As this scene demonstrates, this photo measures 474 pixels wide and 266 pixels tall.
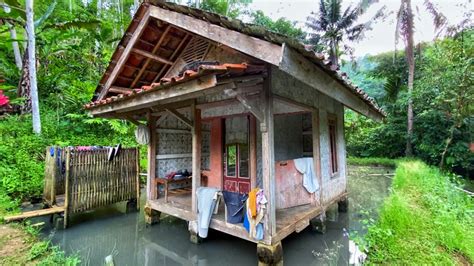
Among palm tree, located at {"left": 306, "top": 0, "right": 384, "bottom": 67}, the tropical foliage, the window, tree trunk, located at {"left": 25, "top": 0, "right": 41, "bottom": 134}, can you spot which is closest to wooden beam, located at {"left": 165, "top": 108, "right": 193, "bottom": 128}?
the window

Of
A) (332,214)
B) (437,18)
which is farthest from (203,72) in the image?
(437,18)

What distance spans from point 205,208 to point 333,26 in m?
18.1

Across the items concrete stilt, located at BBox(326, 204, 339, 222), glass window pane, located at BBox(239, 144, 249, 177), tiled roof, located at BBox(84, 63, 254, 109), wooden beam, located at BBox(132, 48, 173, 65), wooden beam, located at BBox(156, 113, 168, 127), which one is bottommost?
concrete stilt, located at BBox(326, 204, 339, 222)

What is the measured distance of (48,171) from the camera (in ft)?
19.1

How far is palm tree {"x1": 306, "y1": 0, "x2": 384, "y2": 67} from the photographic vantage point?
55.7 feet

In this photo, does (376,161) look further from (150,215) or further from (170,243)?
(170,243)

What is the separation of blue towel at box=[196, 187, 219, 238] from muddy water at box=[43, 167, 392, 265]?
1.32ft

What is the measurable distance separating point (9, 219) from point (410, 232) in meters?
7.28

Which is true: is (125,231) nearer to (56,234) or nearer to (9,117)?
(56,234)

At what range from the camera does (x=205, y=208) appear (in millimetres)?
4355

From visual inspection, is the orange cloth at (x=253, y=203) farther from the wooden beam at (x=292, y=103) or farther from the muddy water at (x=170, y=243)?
the wooden beam at (x=292, y=103)

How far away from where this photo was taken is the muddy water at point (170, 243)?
4.02m

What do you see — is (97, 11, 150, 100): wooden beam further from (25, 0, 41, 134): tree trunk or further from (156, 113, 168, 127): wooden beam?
(25, 0, 41, 134): tree trunk

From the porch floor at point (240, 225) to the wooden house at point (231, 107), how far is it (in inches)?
0.8
